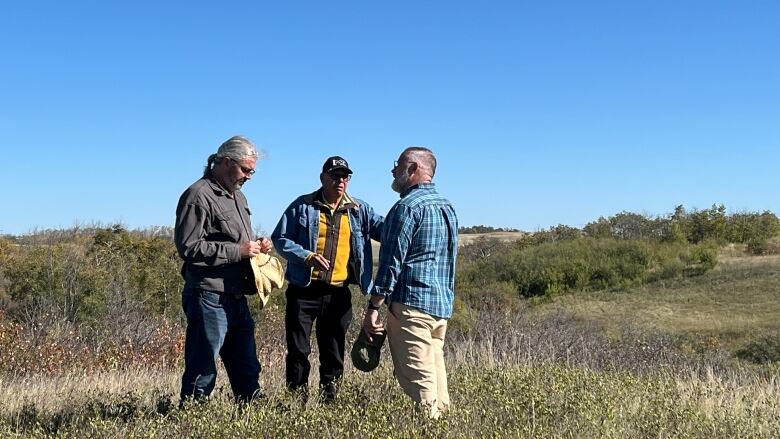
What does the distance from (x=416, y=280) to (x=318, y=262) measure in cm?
79

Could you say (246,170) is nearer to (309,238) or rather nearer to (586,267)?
(309,238)

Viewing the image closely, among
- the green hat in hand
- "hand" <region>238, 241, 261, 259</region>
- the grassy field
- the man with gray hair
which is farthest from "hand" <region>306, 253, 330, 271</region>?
the grassy field

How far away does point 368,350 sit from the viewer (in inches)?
191

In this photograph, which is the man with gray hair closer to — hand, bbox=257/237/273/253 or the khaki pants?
hand, bbox=257/237/273/253

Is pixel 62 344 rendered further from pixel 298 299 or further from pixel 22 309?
pixel 298 299

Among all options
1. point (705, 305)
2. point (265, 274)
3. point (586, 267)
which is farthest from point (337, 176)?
point (586, 267)

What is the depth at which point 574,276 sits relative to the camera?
26094 millimetres

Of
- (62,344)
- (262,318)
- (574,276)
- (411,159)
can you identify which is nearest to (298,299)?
(411,159)

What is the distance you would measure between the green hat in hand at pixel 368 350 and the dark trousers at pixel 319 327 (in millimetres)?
383

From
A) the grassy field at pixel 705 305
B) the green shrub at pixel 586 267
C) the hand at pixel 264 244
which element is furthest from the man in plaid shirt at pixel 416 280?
the green shrub at pixel 586 267

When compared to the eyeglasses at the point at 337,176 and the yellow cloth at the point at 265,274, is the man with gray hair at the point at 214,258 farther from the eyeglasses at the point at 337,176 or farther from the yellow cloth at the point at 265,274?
the eyeglasses at the point at 337,176

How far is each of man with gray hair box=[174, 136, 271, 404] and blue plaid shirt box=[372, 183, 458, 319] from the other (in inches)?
34.4

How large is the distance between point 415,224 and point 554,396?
5.18 feet

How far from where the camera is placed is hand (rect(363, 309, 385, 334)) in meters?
Answer: 4.63
